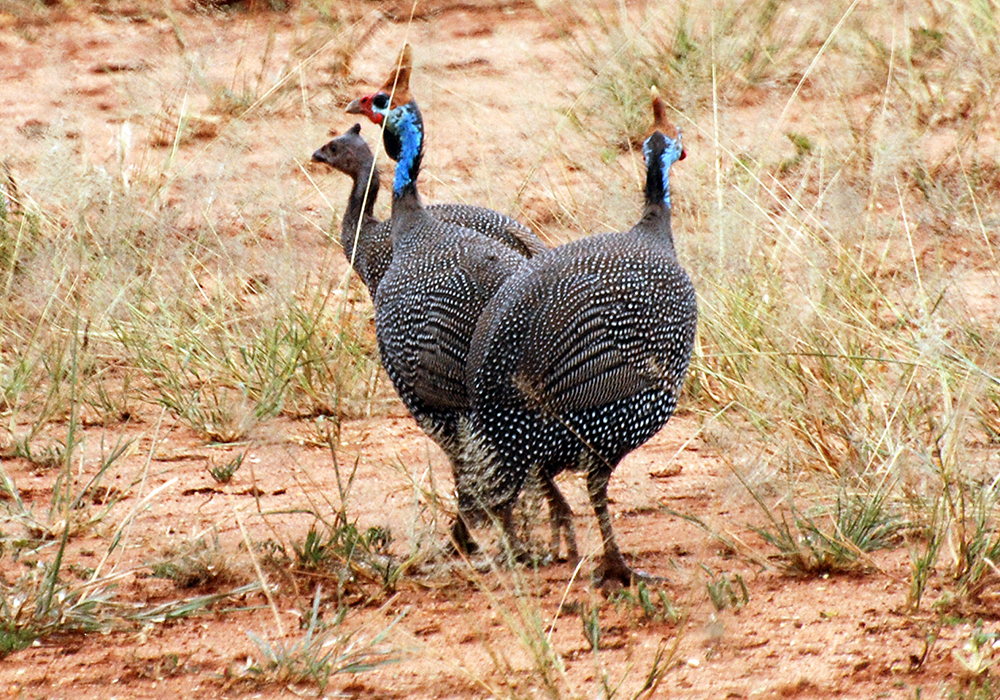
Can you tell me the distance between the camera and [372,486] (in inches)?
177

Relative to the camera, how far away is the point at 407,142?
462 centimetres

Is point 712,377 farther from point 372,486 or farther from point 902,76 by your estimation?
point 902,76

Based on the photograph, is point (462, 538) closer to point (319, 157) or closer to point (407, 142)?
point (407, 142)

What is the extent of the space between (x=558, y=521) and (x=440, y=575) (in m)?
0.55

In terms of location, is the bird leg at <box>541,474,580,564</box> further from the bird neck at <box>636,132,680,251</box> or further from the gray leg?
the bird neck at <box>636,132,680,251</box>

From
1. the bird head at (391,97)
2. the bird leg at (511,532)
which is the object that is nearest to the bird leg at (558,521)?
the bird leg at (511,532)

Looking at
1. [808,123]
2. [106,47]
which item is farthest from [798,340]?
[106,47]

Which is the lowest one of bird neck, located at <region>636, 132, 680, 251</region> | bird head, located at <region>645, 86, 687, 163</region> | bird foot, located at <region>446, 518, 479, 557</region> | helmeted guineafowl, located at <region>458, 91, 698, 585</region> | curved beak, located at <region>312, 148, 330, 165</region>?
bird foot, located at <region>446, 518, 479, 557</region>

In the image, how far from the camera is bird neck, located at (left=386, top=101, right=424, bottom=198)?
4598mm

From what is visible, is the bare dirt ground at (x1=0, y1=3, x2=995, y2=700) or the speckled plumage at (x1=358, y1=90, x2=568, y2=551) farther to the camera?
the speckled plumage at (x1=358, y1=90, x2=568, y2=551)

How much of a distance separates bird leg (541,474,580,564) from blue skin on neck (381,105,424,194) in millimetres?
1164

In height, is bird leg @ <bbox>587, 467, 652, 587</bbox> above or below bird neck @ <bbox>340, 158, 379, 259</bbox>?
below

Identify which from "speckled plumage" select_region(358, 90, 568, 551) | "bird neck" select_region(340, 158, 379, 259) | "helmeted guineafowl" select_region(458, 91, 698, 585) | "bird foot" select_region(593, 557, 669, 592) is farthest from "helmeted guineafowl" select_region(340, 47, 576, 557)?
"bird neck" select_region(340, 158, 379, 259)

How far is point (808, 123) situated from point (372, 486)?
3543mm
